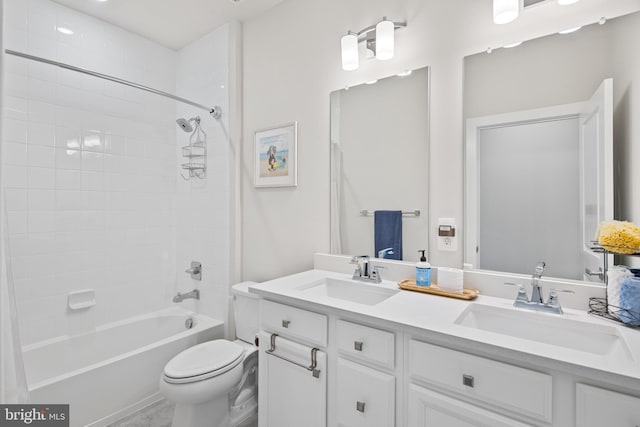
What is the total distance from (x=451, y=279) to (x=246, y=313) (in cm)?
135

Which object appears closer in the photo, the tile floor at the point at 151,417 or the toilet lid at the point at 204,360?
the toilet lid at the point at 204,360

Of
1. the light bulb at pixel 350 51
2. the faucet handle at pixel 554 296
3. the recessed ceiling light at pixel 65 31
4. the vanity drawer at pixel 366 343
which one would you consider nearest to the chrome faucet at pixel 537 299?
the faucet handle at pixel 554 296

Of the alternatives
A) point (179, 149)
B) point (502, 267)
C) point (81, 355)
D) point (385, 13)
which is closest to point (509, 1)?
point (385, 13)

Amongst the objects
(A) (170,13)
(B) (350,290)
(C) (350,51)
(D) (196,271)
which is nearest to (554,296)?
(B) (350,290)

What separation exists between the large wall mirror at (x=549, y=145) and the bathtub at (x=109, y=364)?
6.60 ft

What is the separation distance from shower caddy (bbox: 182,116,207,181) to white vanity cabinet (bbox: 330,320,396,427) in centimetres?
193

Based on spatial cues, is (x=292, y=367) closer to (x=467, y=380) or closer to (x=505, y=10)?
(x=467, y=380)

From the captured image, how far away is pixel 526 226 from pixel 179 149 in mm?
2722

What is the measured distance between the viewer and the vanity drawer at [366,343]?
1.08 m

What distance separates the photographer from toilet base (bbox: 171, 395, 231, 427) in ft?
5.12

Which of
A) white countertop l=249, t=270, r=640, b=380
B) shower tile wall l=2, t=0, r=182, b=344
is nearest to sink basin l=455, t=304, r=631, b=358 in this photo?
white countertop l=249, t=270, r=640, b=380

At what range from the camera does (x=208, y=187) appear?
256 centimetres

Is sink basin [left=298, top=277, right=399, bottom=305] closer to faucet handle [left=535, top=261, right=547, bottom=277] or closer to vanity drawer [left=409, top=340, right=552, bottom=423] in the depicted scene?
vanity drawer [left=409, top=340, right=552, bottom=423]

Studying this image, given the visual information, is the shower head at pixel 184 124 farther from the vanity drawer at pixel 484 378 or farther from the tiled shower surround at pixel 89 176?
the vanity drawer at pixel 484 378
